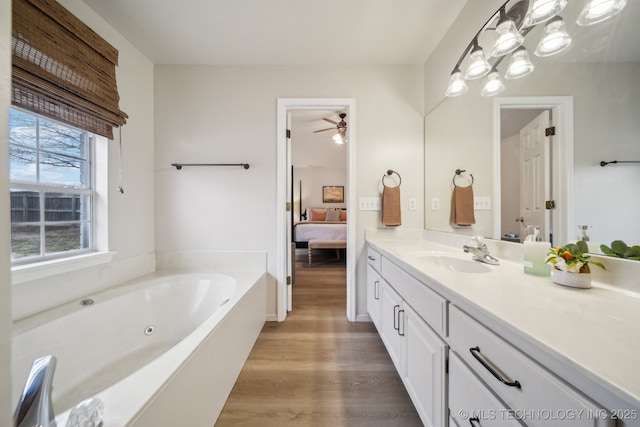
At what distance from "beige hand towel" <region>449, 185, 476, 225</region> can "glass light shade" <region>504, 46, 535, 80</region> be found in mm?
667

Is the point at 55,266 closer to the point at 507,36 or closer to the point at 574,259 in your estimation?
the point at 574,259

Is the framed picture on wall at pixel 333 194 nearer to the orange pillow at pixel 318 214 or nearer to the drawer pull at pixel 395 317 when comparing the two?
the orange pillow at pixel 318 214

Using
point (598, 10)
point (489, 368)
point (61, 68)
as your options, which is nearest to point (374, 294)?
point (489, 368)

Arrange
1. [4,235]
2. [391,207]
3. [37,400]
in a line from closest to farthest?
[4,235] < [37,400] < [391,207]

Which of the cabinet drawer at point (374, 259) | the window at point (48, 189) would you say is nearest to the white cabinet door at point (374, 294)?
the cabinet drawer at point (374, 259)

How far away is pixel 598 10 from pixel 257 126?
6.55ft

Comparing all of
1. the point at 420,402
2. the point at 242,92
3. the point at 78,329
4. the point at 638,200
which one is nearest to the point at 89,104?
the point at 242,92

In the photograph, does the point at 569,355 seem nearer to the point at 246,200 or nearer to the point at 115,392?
the point at 115,392

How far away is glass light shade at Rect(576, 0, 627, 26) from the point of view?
2.52 ft

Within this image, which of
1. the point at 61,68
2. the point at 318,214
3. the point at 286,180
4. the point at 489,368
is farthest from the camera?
the point at 318,214

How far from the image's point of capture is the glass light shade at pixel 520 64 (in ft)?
3.45

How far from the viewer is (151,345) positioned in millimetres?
1514

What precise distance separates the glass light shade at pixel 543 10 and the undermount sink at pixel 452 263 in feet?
3.56

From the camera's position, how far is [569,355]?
1.39ft
